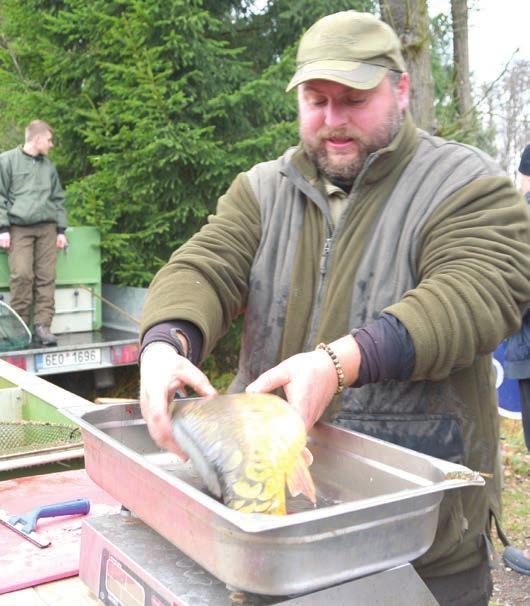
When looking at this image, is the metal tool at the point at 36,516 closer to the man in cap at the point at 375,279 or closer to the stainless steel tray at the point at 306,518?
the stainless steel tray at the point at 306,518

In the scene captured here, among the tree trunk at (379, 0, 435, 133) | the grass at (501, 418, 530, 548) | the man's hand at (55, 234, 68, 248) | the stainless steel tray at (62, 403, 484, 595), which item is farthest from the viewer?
the man's hand at (55, 234, 68, 248)

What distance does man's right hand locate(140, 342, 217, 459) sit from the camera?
1.76 metres

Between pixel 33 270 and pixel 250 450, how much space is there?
21.4 ft

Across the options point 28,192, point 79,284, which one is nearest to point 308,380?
point 28,192

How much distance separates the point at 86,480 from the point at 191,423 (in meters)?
1.09

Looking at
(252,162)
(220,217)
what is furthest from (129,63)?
(220,217)

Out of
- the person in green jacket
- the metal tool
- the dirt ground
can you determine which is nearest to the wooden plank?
the metal tool

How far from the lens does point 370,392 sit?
214 centimetres

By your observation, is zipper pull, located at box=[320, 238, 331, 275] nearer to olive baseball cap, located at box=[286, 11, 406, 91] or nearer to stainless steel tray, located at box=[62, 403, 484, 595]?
olive baseball cap, located at box=[286, 11, 406, 91]

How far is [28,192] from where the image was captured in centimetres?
764

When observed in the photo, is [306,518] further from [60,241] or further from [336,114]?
[60,241]

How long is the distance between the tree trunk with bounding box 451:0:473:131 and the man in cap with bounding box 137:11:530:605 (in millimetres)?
6387

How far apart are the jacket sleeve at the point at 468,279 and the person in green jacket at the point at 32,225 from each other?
597 centimetres

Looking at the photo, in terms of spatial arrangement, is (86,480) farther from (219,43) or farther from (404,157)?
(219,43)
